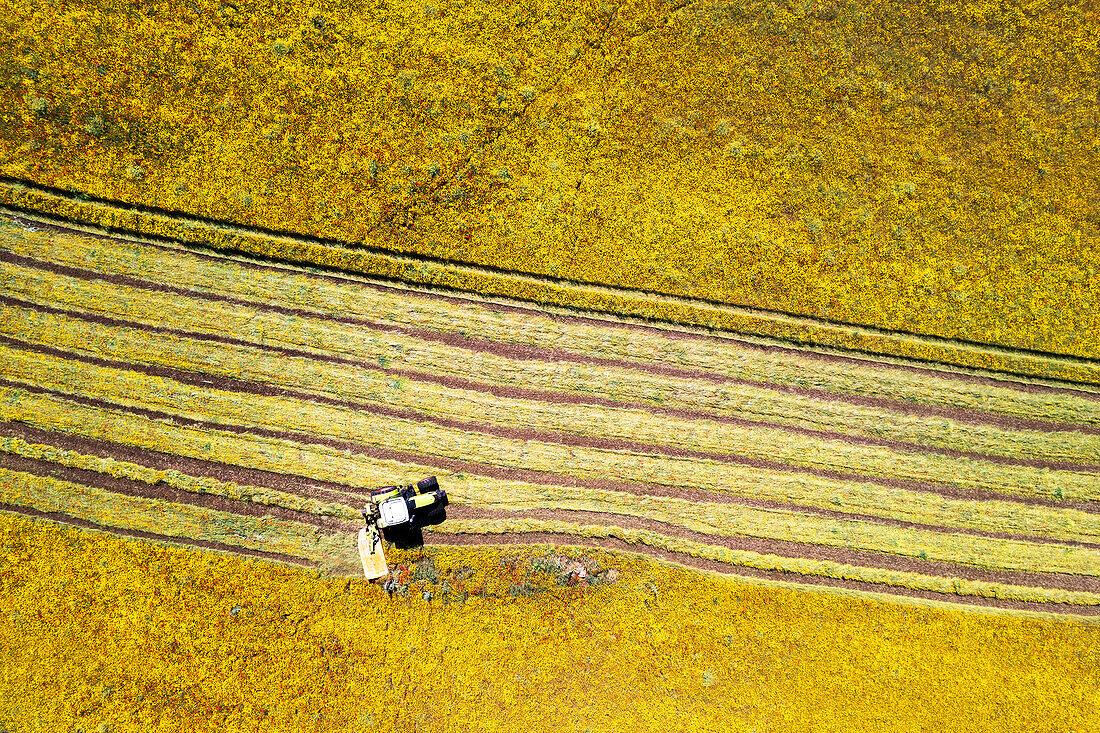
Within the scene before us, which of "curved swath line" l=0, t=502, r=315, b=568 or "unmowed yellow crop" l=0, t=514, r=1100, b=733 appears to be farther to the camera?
"curved swath line" l=0, t=502, r=315, b=568

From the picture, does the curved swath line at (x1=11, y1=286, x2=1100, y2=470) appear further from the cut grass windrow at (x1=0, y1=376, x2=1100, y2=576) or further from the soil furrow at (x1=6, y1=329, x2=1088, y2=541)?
the cut grass windrow at (x1=0, y1=376, x2=1100, y2=576)

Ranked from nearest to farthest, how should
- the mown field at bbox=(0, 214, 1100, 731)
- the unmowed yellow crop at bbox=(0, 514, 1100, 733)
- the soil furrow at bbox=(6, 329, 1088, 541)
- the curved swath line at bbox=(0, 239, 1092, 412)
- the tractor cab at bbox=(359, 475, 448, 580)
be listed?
the tractor cab at bbox=(359, 475, 448, 580), the unmowed yellow crop at bbox=(0, 514, 1100, 733), the mown field at bbox=(0, 214, 1100, 731), the curved swath line at bbox=(0, 239, 1092, 412), the soil furrow at bbox=(6, 329, 1088, 541)

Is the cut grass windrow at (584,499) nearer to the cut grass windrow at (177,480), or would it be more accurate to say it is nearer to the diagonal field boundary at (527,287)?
the cut grass windrow at (177,480)

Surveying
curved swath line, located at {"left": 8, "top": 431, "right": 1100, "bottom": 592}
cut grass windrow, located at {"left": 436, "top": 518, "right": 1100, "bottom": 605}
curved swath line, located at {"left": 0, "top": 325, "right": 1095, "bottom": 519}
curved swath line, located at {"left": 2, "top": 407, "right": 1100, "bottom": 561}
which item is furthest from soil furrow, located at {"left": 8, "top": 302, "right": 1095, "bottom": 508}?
cut grass windrow, located at {"left": 436, "top": 518, "right": 1100, "bottom": 605}

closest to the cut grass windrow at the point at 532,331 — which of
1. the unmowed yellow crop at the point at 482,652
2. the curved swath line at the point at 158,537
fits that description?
the unmowed yellow crop at the point at 482,652

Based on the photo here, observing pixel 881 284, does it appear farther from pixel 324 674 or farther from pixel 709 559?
pixel 324 674

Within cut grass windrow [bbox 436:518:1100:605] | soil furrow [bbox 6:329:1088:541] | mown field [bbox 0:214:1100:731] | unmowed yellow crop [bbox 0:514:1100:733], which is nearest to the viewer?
unmowed yellow crop [bbox 0:514:1100:733]

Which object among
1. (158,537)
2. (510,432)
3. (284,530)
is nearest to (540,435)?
(510,432)
